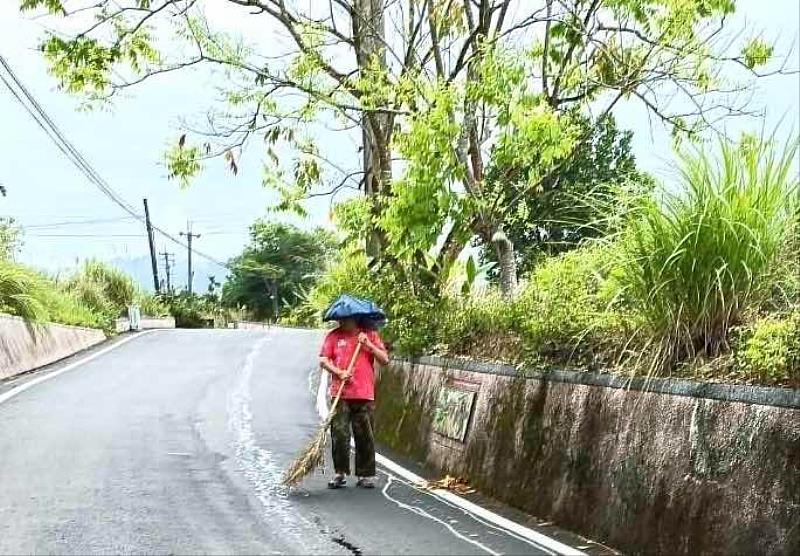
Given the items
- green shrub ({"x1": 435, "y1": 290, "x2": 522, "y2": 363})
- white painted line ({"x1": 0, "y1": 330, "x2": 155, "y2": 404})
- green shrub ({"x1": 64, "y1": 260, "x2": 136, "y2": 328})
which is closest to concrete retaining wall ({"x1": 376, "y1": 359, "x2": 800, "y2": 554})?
green shrub ({"x1": 435, "y1": 290, "x2": 522, "y2": 363})

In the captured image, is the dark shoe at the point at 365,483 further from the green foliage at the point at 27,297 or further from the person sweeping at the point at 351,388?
the green foliage at the point at 27,297

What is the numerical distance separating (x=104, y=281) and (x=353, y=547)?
1179 inches

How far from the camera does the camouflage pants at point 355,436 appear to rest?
8.42m

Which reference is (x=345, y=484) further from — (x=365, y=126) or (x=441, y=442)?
(x=365, y=126)

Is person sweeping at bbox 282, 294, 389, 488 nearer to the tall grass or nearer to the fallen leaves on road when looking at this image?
the fallen leaves on road

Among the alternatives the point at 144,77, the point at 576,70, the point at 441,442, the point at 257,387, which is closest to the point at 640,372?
the point at 441,442

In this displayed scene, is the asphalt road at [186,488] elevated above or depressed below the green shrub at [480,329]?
below

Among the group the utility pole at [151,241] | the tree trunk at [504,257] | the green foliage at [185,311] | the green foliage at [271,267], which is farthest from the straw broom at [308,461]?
the green foliage at [271,267]

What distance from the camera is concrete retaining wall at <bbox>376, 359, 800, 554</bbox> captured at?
480 cm

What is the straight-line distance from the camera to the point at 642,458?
5.87m

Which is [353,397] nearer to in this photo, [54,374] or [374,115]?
[374,115]

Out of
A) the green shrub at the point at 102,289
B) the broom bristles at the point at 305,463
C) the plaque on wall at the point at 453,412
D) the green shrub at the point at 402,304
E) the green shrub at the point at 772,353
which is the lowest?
the broom bristles at the point at 305,463

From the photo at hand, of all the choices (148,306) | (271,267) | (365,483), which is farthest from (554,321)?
(271,267)

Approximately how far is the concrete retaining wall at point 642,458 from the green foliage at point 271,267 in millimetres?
76642
